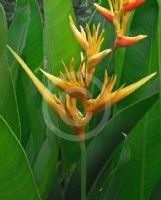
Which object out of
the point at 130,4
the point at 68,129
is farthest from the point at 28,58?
the point at 130,4

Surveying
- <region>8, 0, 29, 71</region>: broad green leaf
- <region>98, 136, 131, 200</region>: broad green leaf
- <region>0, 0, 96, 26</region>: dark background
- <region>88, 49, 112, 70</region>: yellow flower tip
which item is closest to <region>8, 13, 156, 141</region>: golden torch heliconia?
<region>88, 49, 112, 70</region>: yellow flower tip

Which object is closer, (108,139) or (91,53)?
(91,53)

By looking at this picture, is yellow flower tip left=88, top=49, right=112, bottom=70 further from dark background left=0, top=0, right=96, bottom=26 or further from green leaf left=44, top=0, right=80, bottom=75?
dark background left=0, top=0, right=96, bottom=26

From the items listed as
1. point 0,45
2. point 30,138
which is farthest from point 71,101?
point 30,138

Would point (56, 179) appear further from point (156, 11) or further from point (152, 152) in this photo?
point (156, 11)

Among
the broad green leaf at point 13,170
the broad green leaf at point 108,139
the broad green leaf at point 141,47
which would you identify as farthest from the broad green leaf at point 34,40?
the broad green leaf at point 13,170

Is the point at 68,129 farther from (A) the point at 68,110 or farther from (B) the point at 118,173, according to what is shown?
(A) the point at 68,110

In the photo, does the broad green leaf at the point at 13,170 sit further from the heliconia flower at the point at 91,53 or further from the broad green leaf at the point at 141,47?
the broad green leaf at the point at 141,47
